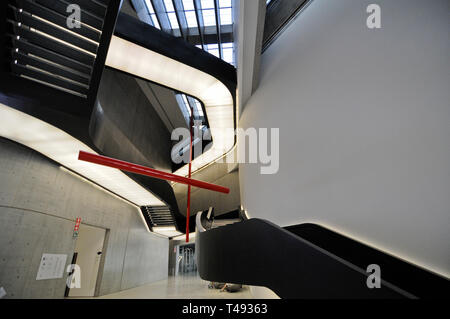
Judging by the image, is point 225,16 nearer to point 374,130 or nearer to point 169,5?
point 169,5

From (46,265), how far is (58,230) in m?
0.82

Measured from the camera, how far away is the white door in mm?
7074

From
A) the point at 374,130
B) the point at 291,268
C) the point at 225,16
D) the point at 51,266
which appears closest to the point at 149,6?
the point at 225,16

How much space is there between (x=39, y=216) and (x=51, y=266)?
4.35ft

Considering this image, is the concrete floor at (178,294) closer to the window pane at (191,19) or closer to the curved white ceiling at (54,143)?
the curved white ceiling at (54,143)

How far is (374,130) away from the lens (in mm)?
2260

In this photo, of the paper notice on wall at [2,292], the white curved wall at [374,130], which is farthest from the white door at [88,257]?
the white curved wall at [374,130]

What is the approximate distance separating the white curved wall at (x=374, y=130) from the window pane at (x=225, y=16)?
3287mm

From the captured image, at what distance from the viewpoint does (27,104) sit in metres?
3.17

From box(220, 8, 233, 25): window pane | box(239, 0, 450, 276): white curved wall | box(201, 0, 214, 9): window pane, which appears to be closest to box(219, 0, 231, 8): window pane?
box(220, 8, 233, 25): window pane

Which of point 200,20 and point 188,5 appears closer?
point 188,5

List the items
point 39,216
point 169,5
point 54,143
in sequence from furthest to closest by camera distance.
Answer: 1. point 169,5
2. point 39,216
3. point 54,143
